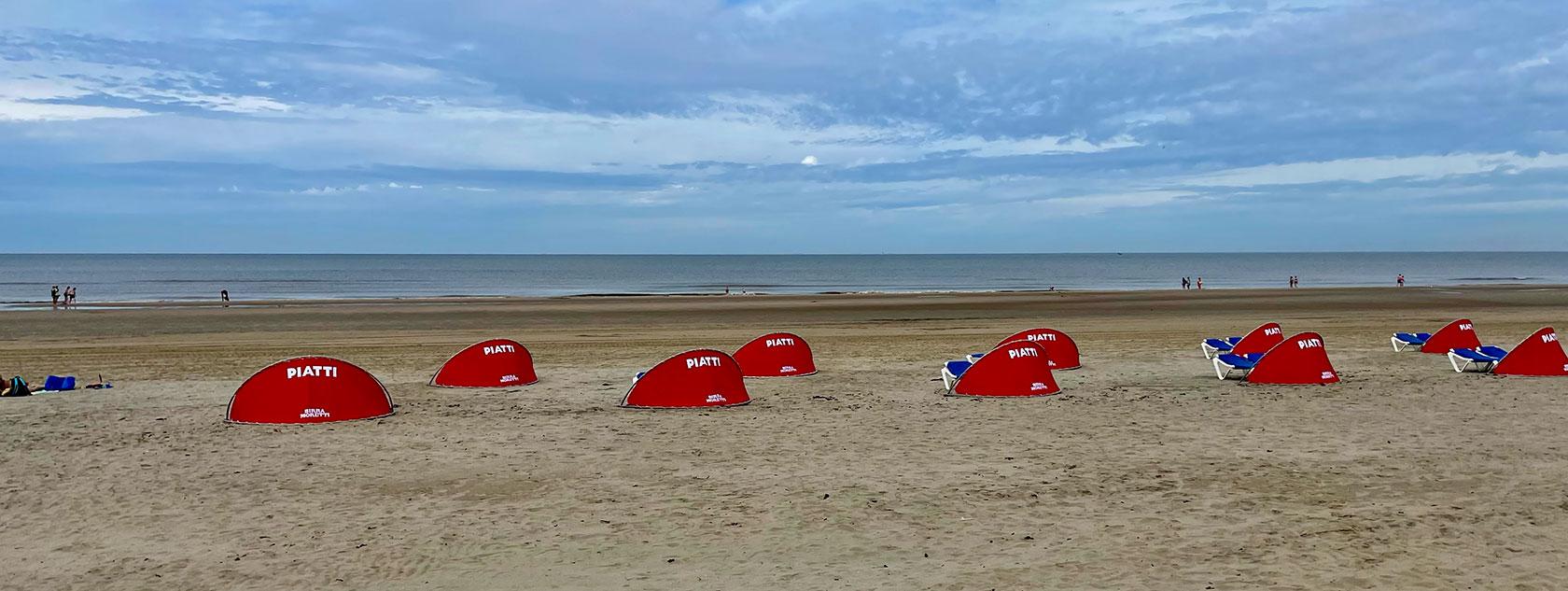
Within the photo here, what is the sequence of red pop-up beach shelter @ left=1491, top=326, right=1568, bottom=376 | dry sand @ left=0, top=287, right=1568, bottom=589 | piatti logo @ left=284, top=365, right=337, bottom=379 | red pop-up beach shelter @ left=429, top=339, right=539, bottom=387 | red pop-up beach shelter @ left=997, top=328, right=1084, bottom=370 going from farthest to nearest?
1. red pop-up beach shelter @ left=997, top=328, right=1084, bottom=370
2. red pop-up beach shelter @ left=1491, top=326, right=1568, bottom=376
3. red pop-up beach shelter @ left=429, top=339, right=539, bottom=387
4. piatti logo @ left=284, top=365, right=337, bottom=379
5. dry sand @ left=0, top=287, right=1568, bottom=589

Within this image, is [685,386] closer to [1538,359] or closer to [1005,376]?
[1005,376]

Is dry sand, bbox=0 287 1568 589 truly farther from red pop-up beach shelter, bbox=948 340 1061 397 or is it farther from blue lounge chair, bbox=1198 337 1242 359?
blue lounge chair, bbox=1198 337 1242 359

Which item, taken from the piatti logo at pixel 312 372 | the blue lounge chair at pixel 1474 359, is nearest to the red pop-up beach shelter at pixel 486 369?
the piatti logo at pixel 312 372

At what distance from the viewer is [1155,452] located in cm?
1053

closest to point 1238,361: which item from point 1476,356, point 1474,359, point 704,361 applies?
point 1474,359

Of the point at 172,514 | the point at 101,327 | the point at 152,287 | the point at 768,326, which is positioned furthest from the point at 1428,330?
the point at 152,287

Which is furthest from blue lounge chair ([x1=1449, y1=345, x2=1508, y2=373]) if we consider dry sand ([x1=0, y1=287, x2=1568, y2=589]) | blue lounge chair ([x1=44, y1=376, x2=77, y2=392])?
blue lounge chair ([x1=44, y1=376, x2=77, y2=392])

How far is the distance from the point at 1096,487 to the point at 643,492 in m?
3.64

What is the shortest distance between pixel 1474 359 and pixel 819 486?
1251 centimetres

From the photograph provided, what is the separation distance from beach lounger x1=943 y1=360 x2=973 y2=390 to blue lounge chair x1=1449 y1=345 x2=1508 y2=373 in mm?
7627

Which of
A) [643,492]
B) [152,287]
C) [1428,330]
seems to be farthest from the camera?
[152,287]

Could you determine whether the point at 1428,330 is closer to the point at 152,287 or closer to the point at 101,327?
the point at 101,327

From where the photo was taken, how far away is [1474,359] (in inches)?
656

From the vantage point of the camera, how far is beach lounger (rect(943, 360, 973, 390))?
50.5 feet
